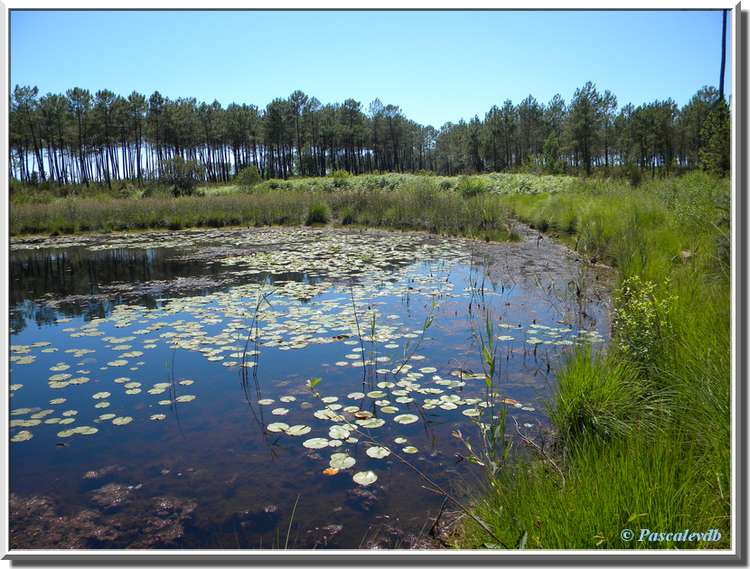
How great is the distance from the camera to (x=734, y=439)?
63.3 inches

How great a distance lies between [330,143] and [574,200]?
47.1 m

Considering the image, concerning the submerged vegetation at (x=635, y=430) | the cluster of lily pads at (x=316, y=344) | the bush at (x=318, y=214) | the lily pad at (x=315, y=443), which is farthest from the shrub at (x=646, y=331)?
the bush at (x=318, y=214)

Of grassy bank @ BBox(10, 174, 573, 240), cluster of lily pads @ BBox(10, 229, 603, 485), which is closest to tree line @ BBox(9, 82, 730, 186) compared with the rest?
grassy bank @ BBox(10, 174, 573, 240)

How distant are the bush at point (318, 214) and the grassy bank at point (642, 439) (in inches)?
496

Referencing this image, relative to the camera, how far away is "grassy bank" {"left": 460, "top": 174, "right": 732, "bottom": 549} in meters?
1.61

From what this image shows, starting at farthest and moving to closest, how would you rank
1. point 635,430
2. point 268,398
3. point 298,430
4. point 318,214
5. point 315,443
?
point 318,214 < point 268,398 < point 298,430 < point 315,443 < point 635,430

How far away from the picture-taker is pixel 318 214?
1630cm

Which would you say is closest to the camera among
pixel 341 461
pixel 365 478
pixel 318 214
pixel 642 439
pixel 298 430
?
pixel 642 439

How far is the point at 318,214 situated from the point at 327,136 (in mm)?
41436

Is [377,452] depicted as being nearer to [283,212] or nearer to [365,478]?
[365,478]

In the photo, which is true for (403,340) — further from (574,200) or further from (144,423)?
(574,200)

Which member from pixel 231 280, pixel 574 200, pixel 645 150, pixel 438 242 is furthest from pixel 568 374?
pixel 645 150

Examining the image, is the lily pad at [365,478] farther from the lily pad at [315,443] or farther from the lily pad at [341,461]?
the lily pad at [315,443]

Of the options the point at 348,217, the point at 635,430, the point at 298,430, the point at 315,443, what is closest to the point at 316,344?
the point at 298,430
